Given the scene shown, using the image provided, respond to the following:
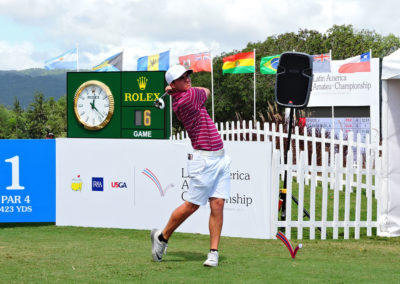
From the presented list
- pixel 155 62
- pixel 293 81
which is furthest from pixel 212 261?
pixel 155 62

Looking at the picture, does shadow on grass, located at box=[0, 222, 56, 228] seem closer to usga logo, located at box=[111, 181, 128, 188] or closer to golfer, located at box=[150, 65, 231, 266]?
usga logo, located at box=[111, 181, 128, 188]

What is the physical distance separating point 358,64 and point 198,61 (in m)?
7.48

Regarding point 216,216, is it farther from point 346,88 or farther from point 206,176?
point 346,88

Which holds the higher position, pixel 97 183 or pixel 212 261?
pixel 97 183

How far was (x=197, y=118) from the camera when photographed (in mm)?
6102

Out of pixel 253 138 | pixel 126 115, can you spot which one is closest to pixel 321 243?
pixel 126 115

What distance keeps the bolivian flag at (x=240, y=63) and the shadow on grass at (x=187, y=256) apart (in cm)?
2372

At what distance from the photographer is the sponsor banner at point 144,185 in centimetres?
905

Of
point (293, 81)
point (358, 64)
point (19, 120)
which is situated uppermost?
point (358, 64)

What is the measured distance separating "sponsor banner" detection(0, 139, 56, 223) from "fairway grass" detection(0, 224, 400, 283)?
0.90 m

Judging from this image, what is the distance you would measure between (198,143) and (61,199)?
186 inches

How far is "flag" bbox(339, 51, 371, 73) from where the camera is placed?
2869 centimetres

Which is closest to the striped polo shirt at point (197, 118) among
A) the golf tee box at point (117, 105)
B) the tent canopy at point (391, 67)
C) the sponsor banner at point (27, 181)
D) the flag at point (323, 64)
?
the tent canopy at point (391, 67)

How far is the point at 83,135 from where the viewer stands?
529 inches
